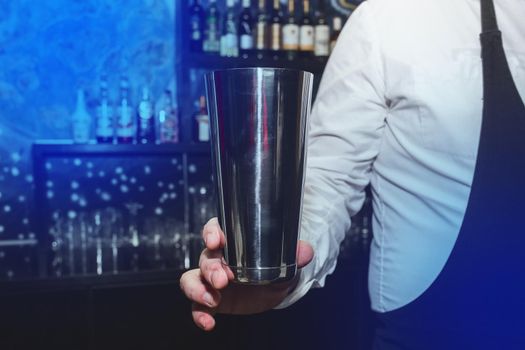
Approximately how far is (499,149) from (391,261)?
28cm

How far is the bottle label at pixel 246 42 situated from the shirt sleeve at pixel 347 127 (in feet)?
4.89

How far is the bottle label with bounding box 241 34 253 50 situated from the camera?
2.51 meters

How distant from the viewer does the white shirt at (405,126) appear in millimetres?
952

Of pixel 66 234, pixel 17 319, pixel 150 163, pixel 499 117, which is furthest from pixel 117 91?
pixel 499 117

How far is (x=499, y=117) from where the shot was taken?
0.93 m

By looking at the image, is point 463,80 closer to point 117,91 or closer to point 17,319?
point 17,319

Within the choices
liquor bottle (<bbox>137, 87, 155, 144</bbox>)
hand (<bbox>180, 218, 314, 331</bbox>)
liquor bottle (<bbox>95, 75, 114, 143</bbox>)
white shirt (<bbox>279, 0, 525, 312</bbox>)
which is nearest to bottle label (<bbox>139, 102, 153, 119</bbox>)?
liquor bottle (<bbox>137, 87, 155, 144</bbox>)

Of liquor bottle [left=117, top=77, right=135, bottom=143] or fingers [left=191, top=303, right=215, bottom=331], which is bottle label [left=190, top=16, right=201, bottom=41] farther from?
fingers [left=191, top=303, right=215, bottom=331]

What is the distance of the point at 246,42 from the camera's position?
2.51m

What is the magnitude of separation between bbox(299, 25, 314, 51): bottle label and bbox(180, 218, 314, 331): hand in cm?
198

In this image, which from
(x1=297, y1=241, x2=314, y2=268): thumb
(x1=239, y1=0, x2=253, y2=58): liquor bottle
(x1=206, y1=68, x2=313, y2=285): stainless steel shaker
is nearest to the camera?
(x1=206, y1=68, x2=313, y2=285): stainless steel shaker

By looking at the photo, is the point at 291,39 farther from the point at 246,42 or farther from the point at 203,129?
the point at 203,129

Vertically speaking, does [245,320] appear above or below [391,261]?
below

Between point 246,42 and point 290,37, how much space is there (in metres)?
0.20
